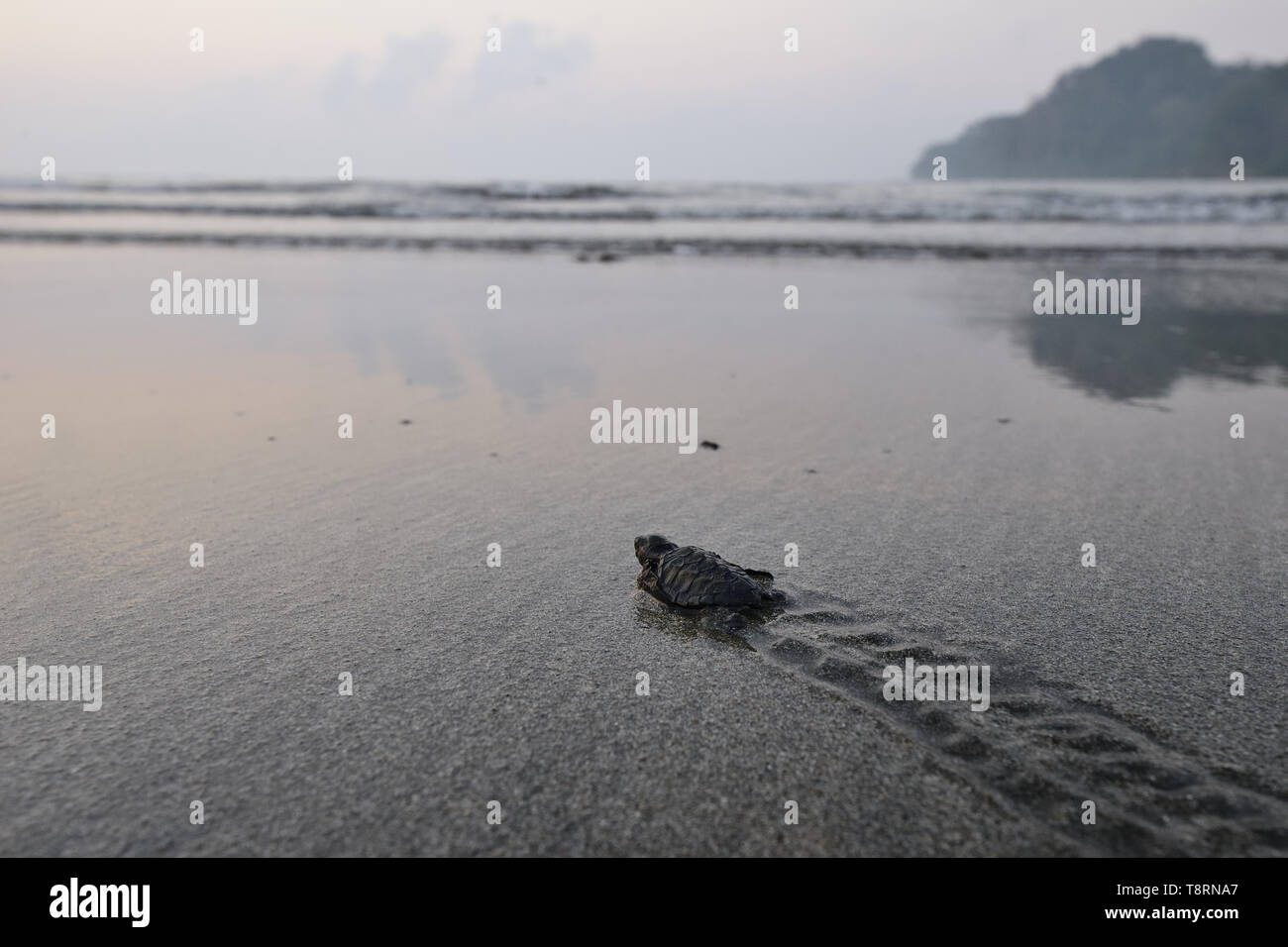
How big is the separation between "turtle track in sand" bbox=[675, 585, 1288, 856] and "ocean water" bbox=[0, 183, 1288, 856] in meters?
0.01

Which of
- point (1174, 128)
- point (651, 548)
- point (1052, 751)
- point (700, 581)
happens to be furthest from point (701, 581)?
point (1174, 128)

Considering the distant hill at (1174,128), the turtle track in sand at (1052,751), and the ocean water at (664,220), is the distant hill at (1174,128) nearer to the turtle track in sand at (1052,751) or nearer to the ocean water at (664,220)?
the ocean water at (664,220)

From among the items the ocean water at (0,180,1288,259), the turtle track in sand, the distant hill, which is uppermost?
the distant hill

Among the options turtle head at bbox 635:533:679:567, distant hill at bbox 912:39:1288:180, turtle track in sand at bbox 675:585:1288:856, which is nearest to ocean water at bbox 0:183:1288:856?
turtle track in sand at bbox 675:585:1288:856

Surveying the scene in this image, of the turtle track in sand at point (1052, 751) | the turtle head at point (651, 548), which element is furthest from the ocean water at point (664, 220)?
the turtle track in sand at point (1052, 751)

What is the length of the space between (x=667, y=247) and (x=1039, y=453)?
44.8ft

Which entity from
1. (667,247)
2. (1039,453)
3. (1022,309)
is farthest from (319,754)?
(667,247)

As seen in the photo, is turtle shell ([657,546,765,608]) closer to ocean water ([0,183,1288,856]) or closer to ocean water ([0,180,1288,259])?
ocean water ([0,183,1288,856])

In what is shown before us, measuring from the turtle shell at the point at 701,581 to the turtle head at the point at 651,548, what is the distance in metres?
0.09

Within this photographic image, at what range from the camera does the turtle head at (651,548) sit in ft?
11.2

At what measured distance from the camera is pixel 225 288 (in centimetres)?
1187

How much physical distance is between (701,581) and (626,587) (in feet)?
1.31

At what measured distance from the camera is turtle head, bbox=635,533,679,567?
3.41m
